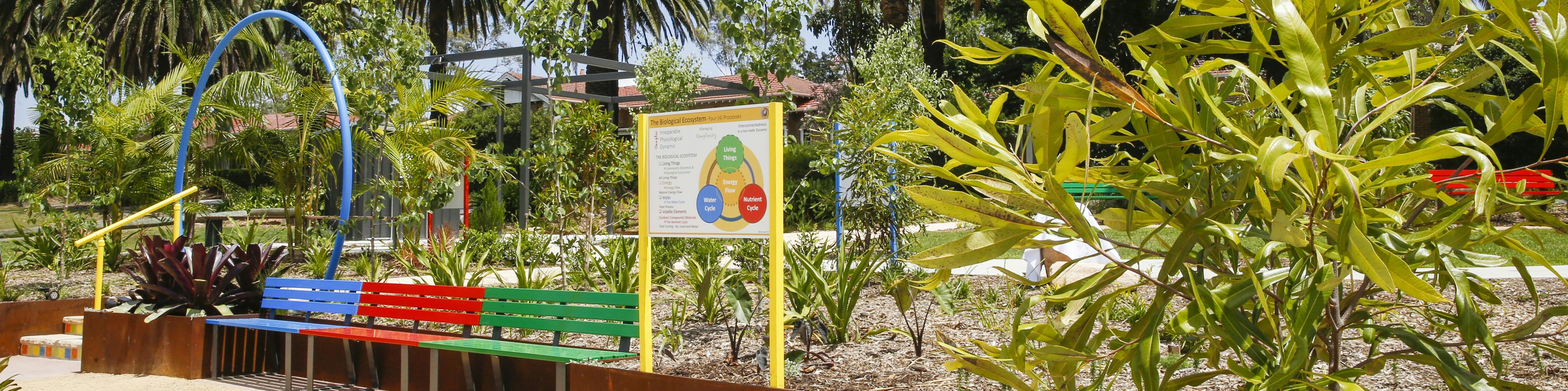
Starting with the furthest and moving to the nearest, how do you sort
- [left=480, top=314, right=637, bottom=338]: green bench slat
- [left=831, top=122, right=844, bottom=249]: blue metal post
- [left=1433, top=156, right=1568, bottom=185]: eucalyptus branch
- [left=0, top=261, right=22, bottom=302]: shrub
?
[left=0, top=261, right=22, bottom=302]: shrub
[left=831, top=122, right=844, bottom=249]: blue metal post
[left=480, top=314, right=637, bottom=338]: green bench slat
[left=1433, top=156, right=1568, bottom=185]: eucalyptus branch

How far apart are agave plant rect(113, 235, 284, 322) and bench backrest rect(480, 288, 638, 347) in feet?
7.52

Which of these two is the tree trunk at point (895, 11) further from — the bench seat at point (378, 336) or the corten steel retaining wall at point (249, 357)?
the bench seat at point (378, 336)

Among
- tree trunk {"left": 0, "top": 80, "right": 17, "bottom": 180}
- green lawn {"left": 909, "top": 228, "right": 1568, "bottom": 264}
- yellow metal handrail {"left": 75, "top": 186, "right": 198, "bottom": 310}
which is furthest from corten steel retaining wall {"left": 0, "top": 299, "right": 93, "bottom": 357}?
tree trunk {"left": 0, "top": 80, "right": 17, "bottom": 180}

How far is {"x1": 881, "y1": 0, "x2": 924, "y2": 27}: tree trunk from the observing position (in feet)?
48.5

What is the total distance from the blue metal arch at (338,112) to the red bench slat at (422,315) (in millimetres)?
1626

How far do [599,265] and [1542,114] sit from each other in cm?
563

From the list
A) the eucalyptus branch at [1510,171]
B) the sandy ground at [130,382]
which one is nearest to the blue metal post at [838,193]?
the sandy ground at [130,382]

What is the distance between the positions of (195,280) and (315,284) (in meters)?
0.87

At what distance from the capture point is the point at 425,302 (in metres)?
5.41

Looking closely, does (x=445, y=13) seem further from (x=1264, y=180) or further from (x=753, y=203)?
(x=1264, y=180)

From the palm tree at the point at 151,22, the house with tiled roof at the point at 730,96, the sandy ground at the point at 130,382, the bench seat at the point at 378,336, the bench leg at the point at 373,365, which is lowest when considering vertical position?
the sandy ground at the point at 130,382

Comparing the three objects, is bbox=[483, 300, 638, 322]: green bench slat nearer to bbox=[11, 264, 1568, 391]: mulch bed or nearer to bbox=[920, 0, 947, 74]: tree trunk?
bbox=[11, 264, 1568, 391]: mulch bed

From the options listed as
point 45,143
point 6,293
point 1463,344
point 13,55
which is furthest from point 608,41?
point 13,55

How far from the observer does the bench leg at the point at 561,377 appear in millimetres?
4293
